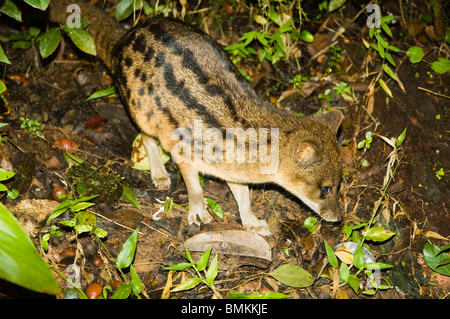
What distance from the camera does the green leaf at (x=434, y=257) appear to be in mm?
5387

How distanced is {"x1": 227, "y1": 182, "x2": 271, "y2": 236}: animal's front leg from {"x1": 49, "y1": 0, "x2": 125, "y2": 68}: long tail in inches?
101

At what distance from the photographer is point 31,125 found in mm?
6207

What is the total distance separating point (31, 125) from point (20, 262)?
3050 millimetres

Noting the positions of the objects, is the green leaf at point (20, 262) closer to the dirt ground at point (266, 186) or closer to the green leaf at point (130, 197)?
the dirt ground at point (266, 186)

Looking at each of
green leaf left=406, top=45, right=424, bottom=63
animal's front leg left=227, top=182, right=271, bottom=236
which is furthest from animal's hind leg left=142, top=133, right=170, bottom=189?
green leaf left=406, top=45, right=424, bottom=63

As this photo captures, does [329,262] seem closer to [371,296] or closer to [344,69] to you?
[371,296]

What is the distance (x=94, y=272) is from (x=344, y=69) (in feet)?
16.1

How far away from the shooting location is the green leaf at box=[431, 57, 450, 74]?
262 inches

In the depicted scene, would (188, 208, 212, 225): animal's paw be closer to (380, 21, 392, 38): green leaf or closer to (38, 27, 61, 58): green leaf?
(38, 27, 61, 58): green leaf

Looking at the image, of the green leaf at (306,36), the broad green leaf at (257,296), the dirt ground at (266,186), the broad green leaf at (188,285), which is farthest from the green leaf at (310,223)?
the green leaf at (306,36)

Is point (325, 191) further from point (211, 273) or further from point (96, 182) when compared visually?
point (96, 182)

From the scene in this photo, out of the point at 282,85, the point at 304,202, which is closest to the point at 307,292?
the point at 304,202

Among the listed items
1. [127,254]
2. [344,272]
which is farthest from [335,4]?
[127,254]

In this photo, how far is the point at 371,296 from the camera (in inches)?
206
